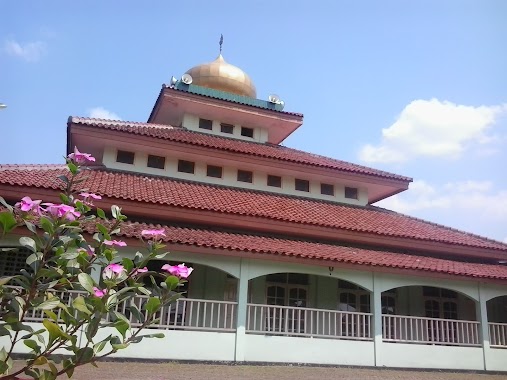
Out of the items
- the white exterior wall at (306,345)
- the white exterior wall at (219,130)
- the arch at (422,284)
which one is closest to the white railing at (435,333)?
the white exterior wall at (306,345)

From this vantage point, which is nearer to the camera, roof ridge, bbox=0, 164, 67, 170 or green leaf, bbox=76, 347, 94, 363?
green leaf, bbox=76, 347, 94, 363

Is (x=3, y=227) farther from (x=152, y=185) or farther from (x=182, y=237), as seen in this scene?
(x=152, y=185)

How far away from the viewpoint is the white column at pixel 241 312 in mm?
10961

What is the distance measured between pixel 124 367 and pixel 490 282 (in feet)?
32.4

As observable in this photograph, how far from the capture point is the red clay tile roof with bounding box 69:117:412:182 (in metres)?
14.5

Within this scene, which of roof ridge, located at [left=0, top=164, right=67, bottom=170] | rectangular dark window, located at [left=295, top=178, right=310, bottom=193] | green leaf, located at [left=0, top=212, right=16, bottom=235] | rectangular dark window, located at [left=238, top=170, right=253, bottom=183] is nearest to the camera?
green leaf, located at [left=0, top=212, right=16, bottom=235]

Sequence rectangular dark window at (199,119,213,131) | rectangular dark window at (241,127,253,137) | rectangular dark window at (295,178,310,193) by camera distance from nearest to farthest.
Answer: rectangular dark window at (295,178,310,193) < rectangular dark window at (199,119,213,131) < rectangular dark window at (241,127,253,137)

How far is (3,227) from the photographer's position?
2543 millimetres

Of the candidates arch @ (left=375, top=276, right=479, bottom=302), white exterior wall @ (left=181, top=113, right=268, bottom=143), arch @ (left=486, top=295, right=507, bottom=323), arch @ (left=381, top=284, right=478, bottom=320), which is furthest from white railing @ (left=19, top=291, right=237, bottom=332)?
arch @ (left=486, top=295, right=507, bottom=323)

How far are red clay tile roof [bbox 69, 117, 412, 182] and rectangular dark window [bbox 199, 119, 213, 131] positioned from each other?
51cm

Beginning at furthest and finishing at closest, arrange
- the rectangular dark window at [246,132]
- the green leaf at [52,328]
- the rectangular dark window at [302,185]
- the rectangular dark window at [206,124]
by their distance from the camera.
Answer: the rectangular dark window at [246,132]
the rectangular dark window at [206,124]
the rectangular dark window at [302,185]
the green leaf at [52,328]

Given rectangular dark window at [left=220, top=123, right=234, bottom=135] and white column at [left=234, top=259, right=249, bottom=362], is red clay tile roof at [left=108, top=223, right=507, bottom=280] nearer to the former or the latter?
white column at [left=234, top=259, right=249, bottom=362]

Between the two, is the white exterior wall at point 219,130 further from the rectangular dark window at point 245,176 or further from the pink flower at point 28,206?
the pink flower at point 28,206

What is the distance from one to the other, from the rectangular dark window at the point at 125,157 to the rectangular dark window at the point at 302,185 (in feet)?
17.9
